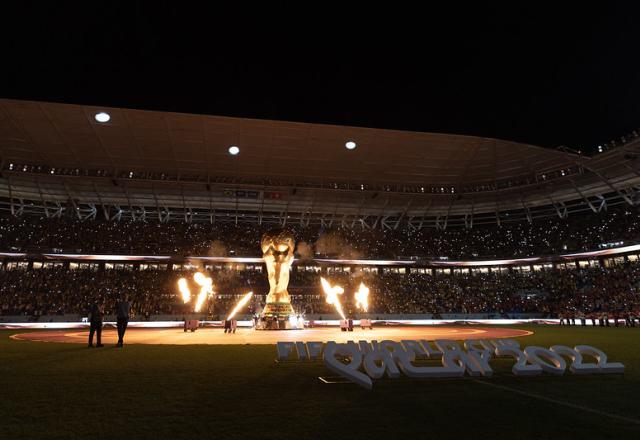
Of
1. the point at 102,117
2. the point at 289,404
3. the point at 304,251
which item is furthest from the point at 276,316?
the point at 304,251

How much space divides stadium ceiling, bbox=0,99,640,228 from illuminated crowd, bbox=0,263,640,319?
979cm

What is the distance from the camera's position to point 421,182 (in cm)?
5381

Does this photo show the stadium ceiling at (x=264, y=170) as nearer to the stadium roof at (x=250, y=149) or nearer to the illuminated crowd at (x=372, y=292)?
the stadium roof at (x=250, y=149)

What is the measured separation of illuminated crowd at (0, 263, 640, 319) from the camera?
42.8 metres

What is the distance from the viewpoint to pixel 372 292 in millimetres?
52781

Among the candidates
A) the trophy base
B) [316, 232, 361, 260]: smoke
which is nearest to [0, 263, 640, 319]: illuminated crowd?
[316, 232, 361, 260]: smoke


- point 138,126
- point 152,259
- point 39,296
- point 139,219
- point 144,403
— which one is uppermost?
point 138,126

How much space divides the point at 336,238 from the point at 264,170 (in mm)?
15360

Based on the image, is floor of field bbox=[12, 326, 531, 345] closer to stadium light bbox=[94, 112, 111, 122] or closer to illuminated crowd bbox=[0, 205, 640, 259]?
stadium light bbox=[94, 112, 111, 122]

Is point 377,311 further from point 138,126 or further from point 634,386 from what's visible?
point 634,386

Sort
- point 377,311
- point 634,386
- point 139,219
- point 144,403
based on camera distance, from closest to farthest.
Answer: point 144,403 → point 634,386 → point 377,311 → point 139,219

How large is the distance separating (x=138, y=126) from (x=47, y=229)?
20.9 metres

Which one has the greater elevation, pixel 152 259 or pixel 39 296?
pixel 152 259

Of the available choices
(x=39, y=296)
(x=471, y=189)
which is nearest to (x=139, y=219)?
(x=39, y=296)
